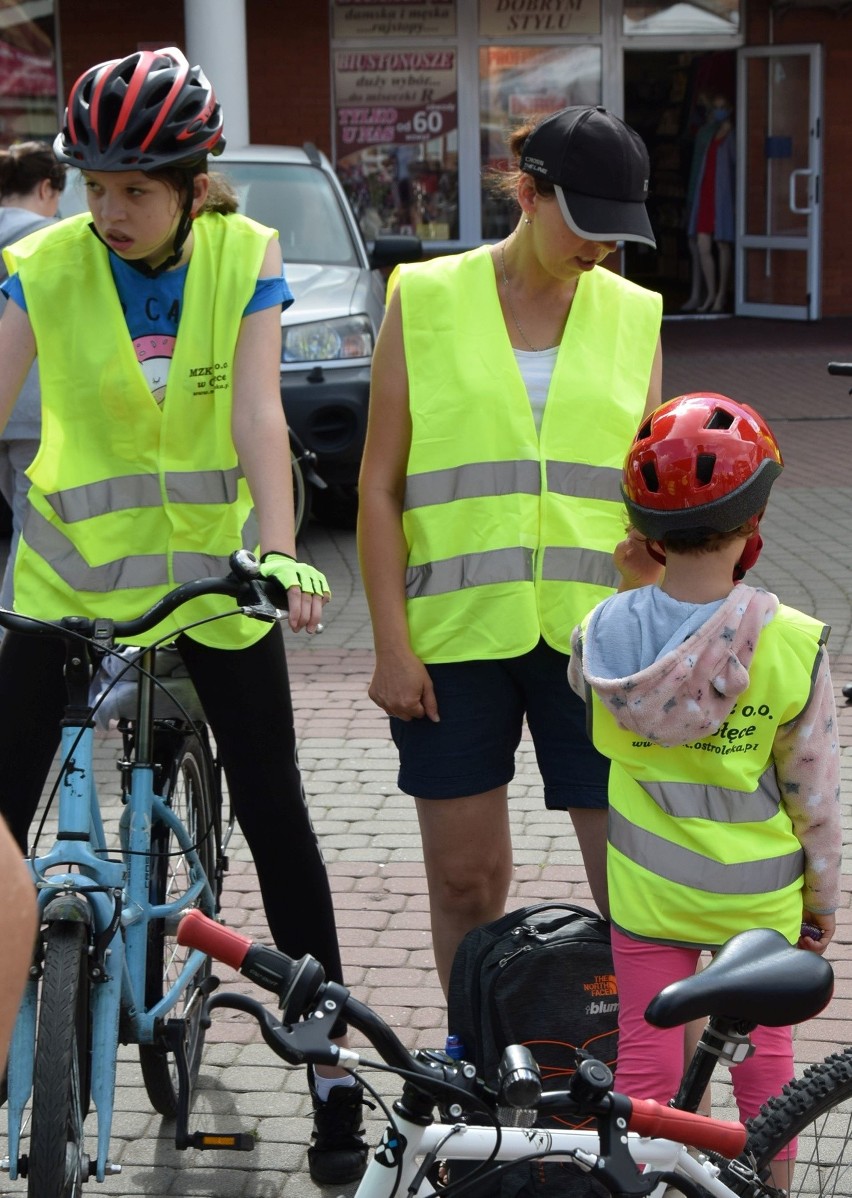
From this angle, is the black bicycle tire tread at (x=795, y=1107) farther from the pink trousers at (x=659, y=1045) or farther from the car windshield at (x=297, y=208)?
the car windshield at (x=297, y=208)

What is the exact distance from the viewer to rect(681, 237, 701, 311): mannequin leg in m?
19.5

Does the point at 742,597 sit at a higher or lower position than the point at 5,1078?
higher

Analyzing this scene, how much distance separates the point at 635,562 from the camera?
2.98 metres

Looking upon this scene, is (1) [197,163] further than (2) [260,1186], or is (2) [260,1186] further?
(2) [260,1186]

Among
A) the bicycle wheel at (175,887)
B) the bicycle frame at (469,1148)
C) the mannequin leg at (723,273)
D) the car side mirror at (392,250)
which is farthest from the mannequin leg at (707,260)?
the bicycle frame at (469,1148)

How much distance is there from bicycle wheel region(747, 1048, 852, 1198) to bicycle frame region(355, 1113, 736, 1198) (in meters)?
0.61

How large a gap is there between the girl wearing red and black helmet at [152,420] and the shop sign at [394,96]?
50.7 ft

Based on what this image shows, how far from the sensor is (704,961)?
4496mm

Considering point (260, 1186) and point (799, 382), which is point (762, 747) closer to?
point (260, 1186)

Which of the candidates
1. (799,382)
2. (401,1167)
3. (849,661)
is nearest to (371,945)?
(401,1167)

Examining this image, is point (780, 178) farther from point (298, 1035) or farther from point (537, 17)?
point (298, 1035)

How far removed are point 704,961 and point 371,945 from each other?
86 centimetres

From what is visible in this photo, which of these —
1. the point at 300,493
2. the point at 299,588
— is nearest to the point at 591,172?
the point at 299,588

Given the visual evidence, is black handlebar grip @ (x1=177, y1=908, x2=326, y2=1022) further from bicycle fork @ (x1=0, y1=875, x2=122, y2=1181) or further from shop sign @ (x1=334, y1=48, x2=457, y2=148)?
shop sign @ (x1=334, y1=48, x2=457, y2=148)
